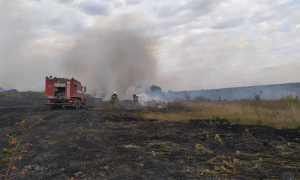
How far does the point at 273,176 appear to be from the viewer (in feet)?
11.3

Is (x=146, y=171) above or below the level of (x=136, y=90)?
below

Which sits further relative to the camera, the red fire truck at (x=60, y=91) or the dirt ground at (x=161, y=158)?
the red fire truck at (x=60, y=91)

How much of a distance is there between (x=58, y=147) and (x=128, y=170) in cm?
289

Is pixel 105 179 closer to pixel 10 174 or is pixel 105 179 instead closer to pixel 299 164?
pixel 10 174

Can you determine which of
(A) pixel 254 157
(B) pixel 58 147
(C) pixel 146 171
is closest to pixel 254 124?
(A) pixel 254 157

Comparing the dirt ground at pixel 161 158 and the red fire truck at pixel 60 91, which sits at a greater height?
the red fire truck at pixel 60 91

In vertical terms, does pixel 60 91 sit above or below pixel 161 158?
above

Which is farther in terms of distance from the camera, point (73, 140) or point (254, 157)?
point (73, 140)

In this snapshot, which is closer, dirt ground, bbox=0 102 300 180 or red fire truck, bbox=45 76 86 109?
dirt ground, bbox=0 102 300 180

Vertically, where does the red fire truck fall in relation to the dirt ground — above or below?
above

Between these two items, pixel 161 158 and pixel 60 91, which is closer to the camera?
pixel 161 158

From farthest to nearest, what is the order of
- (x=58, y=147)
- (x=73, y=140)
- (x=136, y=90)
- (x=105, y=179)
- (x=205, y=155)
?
1. (x=136, y=90)
2. (x=73, y=140)
3. (x=58, y=147)
4. (x=205, y=155)
5. (x=105, y=179)

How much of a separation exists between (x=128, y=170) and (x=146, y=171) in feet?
1.25

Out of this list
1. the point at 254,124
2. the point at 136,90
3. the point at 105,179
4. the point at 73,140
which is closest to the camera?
the point at 105,179
